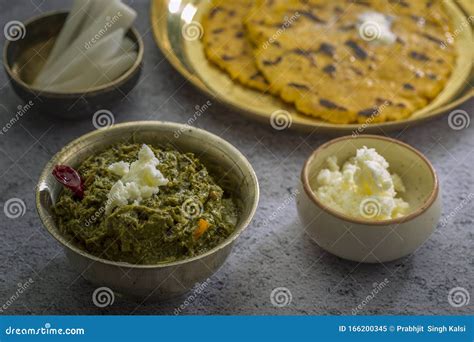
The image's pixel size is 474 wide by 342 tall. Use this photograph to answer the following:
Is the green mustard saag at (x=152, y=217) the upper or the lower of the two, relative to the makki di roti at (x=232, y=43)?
upper

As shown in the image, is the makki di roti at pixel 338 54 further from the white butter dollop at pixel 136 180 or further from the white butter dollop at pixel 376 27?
the white butter dollop at pixel 136 180

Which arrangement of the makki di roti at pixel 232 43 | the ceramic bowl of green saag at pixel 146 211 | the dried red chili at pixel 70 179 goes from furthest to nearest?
the makki di roti at pixel 232 43
the dried red chili at pixel 70 179
the ceramic bowl of green saag at pixel 146 211

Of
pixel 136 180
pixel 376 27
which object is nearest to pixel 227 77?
pixel 376 27

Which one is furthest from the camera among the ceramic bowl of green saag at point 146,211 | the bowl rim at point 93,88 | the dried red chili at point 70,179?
the bowl rim at point 93,88

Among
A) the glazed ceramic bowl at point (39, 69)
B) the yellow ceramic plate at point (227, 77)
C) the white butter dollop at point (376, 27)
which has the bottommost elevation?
the glazed ceramic bowl at point (39, 69)

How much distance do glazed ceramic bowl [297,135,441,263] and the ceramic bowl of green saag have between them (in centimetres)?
19

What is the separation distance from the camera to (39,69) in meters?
2.49

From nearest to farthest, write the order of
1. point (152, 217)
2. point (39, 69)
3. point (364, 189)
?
1. point (152, 217)
2. point (364, 189)
3. point (39, 69)

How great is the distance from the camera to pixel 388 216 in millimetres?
1886

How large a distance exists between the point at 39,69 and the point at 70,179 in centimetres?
81

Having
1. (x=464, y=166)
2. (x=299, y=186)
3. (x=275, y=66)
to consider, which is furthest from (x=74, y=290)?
(x=464, y=166)

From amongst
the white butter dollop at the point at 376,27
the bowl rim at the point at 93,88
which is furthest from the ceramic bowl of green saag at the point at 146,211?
the white butter dollop at the point at 376,27

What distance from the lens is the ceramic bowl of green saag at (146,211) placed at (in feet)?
5.57

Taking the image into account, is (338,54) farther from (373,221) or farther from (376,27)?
(373,221)
